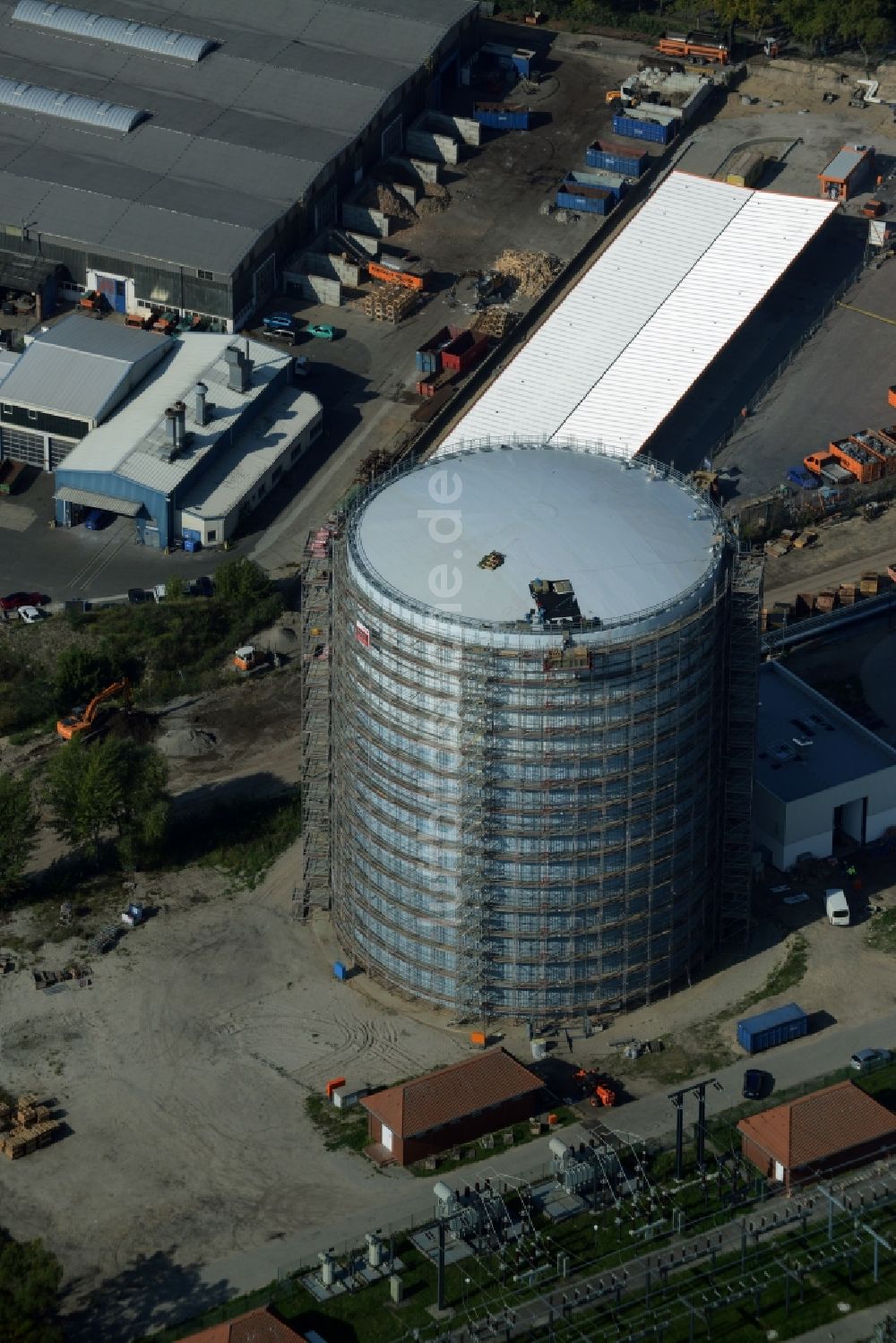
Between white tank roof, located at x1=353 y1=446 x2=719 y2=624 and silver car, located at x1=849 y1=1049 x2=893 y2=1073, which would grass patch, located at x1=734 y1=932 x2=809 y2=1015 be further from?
white tank roof, located at x1=353 y1=446 x2=719 y2=624

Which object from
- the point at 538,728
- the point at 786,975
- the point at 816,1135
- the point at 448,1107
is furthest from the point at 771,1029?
the point at 538,728

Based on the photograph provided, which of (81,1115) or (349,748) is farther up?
(349,748)

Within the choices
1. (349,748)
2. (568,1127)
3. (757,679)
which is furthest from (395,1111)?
(757,679)

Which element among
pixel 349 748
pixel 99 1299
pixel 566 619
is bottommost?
pixel 99 1299

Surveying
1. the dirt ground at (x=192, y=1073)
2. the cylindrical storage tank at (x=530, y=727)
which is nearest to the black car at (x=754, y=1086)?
the cylindrical storage tank at (x=530, y=727)

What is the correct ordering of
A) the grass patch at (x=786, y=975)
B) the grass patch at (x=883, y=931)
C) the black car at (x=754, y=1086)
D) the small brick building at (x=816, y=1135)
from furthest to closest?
1. the grass patch at (x=883, y=931)
2. the grass patch at (x=786, y=975)
3. the black car at (x=754, y=1086)
4. the small brick building at (x=816, y=1135)

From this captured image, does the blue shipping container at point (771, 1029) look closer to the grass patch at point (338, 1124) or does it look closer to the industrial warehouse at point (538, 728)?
the industrial warehouse at point (538, 728)

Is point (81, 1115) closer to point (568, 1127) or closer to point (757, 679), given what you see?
point (568, 1127)
